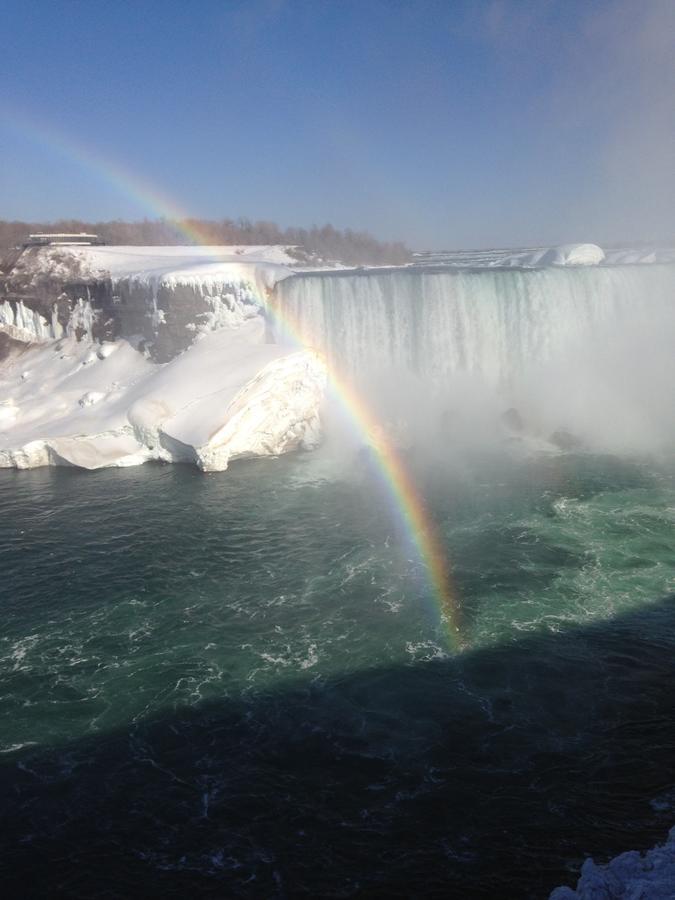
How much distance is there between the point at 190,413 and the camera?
23688 millimetres

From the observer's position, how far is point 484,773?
8844 millimetres

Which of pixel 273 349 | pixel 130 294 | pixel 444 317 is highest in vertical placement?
pixel 130 294

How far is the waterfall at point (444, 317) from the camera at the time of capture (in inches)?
1104

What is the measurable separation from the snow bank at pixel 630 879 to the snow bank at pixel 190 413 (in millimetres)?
17961

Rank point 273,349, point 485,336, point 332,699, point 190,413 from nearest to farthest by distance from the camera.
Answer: point 332,699 → point 190,413 → point 273,349 → point 485,336

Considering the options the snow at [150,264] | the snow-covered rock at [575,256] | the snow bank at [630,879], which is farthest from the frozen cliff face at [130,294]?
the snow bank at [630,879]

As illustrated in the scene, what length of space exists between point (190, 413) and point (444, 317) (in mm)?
11634

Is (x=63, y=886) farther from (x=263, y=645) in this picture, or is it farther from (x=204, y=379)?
(x=204, y=379)

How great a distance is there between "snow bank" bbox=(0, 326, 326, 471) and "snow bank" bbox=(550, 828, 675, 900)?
58.9 feet

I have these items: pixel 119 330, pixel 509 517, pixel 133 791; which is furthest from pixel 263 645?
pixel 119 330

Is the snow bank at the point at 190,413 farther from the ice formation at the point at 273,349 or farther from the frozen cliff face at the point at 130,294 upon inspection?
the frozen cliff face at the point at 130,294

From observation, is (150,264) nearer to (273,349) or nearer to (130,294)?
(130,294)

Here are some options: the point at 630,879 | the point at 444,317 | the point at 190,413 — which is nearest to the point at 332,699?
the point at 630,879

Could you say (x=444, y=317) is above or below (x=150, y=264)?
below
